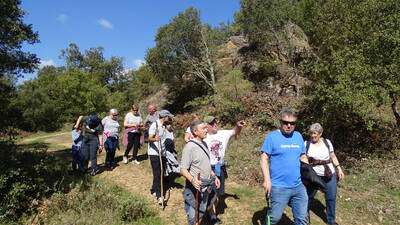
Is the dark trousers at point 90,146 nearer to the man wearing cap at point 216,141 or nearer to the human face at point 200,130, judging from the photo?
the man wearing cap at point 216,141

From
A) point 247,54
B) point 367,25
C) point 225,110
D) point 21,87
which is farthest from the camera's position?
point 21,87

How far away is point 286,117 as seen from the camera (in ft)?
18.6

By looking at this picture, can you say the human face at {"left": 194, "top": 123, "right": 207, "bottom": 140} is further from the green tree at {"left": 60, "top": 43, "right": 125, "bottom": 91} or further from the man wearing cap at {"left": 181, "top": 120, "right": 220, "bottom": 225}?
the green tree at {"left": 60, "top": 43, "right": 125, "bottom": 91}

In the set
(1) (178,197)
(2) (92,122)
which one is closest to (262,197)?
(1) (178,197)

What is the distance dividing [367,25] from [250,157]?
5.94 meters

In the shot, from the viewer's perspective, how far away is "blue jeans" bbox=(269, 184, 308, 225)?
5836 millimetres

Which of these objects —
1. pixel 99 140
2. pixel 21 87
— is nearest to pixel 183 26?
pixel 99 140

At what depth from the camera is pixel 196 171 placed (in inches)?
243

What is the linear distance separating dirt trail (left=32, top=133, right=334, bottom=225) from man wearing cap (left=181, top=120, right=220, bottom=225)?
7.17 ft

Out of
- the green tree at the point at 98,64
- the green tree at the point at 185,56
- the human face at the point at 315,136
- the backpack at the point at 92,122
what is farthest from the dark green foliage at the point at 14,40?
the green tree at the point at 98,64

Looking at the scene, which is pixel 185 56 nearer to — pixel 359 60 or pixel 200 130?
pixel 359 60

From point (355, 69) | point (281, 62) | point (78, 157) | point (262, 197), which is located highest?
point (281, 62)

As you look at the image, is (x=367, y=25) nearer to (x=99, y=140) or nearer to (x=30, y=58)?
(x=99, y=140)

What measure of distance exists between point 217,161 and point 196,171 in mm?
1489
